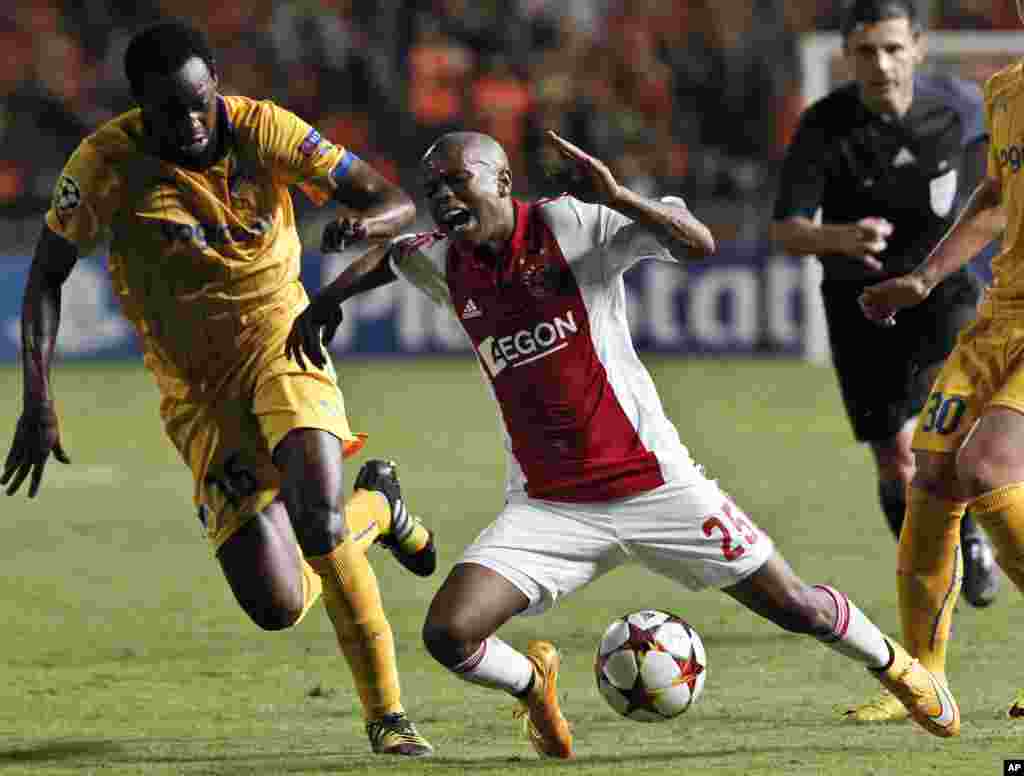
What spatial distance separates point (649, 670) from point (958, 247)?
5.29 feet

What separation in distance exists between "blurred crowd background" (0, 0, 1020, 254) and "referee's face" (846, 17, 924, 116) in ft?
39.2

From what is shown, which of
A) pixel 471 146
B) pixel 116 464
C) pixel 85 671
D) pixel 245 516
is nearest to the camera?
pixel 471 146

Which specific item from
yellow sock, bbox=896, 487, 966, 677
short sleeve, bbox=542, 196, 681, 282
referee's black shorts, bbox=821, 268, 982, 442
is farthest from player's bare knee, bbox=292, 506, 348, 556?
referee's black shorts, bbox=821, 268, 982, 442

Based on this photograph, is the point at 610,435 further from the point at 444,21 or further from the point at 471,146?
the point at 444,21

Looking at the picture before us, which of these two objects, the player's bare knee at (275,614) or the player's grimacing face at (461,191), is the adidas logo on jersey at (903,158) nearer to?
the player's grimacing face at (461,191)

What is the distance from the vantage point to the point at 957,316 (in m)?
7.64

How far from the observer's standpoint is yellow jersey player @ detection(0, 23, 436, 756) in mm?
5867

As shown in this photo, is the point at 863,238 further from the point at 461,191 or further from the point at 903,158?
the point at 461,191

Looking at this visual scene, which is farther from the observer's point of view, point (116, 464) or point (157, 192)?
point (116, 464)

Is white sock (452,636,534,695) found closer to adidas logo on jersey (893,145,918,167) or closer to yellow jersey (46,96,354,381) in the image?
yellow jersey (46,96,354,381)

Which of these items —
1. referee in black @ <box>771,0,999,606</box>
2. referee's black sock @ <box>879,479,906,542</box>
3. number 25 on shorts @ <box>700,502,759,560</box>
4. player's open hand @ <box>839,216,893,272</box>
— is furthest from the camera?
referee's black sock @ <box>879,479,906,542</box>

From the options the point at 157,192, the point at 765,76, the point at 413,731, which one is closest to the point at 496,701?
the point at 413,731

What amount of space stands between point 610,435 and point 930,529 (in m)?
1.06

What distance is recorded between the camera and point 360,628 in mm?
5863
